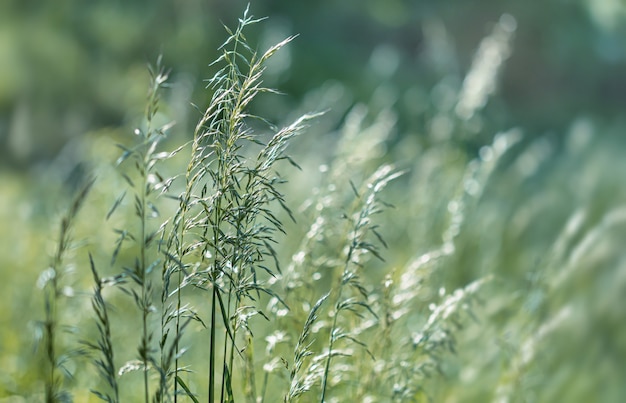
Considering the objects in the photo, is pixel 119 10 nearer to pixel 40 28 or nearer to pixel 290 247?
pixel 40 28

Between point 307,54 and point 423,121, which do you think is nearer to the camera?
point 423,121

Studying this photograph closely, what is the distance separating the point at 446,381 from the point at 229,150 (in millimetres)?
1444

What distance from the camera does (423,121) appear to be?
894 cm

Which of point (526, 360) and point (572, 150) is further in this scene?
point (572, 150)

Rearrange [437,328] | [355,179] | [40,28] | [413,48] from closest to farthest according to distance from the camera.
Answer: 1. [437,328]
2. [355,179]
3. [40,28]
4. [413,48]

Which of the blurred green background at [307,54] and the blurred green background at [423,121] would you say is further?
the blurred green background at [307,54]

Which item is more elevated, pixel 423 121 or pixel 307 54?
pixel 307 54

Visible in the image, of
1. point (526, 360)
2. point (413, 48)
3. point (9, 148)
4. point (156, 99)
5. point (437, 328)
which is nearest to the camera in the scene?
point (156, 99)

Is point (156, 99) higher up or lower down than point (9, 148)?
lower down

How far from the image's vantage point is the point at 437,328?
5.92 feet

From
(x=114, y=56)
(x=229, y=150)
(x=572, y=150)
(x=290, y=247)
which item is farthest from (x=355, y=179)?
(x=114, y=56)

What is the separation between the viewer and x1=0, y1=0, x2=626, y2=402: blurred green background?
2.70 meters

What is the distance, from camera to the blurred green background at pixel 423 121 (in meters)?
2.70

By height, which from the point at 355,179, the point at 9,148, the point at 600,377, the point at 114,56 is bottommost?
the point at 600,377
